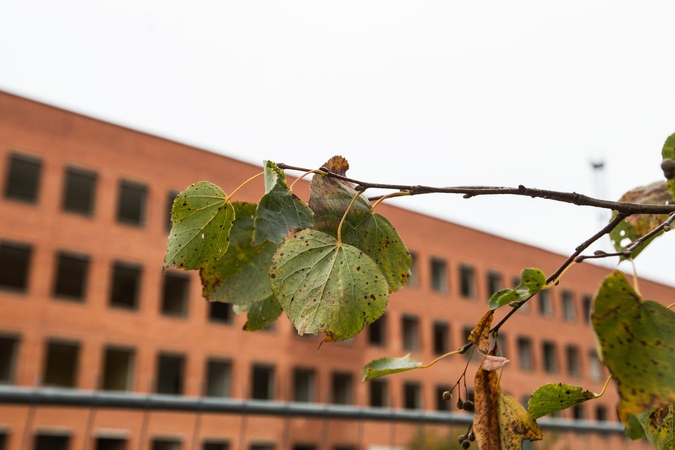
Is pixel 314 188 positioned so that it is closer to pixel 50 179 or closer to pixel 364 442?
pixel 50 179

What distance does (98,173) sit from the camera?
19.6 m

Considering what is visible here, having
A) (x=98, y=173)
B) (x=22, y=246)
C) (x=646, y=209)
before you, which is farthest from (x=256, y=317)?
(x=98, y=173)

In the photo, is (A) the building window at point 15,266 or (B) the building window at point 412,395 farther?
(B) the building window at point 412,395

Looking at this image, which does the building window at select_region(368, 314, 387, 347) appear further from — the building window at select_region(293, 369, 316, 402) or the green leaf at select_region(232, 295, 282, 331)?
the green leaf at select_region(232, 295, 282, 331)

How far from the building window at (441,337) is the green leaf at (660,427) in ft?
84.8

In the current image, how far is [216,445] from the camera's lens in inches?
826

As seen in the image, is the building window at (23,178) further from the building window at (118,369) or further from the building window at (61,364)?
the building window at (118,369)

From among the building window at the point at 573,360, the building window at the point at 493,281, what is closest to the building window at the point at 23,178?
the building window at the point at 493,281

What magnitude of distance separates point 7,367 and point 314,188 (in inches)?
749

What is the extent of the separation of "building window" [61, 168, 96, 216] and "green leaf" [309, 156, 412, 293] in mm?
19458

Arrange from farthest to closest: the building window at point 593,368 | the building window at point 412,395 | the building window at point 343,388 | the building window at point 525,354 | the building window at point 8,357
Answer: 1. the building window at point 593,368
2. the building window at point 525,354
3. the building window at point 412,395
4. the building window at point 343,388
5. the building window at point 8,357

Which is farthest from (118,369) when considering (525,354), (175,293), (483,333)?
(483,333)

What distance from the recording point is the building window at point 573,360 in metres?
29.7

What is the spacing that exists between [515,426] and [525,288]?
0.09 m
